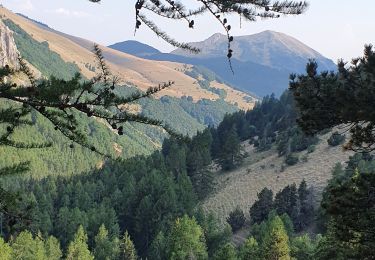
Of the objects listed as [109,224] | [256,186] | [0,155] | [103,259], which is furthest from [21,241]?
[0,155]

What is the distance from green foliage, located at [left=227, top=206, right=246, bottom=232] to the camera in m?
73.4

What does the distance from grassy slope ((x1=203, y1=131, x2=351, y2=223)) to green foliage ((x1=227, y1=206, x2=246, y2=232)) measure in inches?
188

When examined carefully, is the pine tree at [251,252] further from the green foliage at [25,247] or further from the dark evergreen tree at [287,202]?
the green foliage at [25,247]

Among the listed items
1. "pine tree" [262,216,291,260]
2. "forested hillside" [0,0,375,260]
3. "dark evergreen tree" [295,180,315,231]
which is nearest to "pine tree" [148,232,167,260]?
"forested hillside" [0,0,375,260]

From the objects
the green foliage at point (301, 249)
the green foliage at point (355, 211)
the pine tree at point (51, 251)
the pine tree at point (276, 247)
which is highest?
the green foliage at point (355, 211)

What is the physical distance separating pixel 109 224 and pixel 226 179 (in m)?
28.9

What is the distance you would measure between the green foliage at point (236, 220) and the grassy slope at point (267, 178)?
188 inches

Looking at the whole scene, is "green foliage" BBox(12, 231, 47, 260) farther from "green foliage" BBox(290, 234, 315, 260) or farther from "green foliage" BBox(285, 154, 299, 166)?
"green foliage" BBox(285, 154, 299, 166)

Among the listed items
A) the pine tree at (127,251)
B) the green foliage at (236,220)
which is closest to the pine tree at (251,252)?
the pine tree at (127,251)

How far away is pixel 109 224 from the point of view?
257ft

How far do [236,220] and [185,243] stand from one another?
21.1 meters

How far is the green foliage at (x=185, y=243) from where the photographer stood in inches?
2114

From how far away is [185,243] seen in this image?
54281 millimetres

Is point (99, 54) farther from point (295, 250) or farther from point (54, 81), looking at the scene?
point (295, 250)
